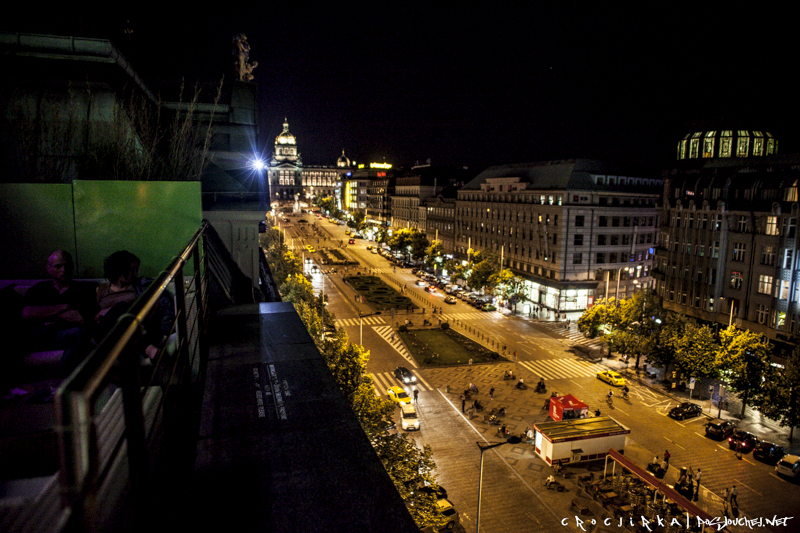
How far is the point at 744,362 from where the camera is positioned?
26.4 metres

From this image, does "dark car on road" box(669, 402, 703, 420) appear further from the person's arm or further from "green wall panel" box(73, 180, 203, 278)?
the person's arm

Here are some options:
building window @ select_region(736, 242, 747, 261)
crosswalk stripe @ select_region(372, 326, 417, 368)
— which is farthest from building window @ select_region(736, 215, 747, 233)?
crosswalk stripe @ select_region(372, 326, 417, 368)

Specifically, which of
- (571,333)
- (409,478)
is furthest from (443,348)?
(409,478)

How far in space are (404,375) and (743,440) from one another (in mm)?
17626

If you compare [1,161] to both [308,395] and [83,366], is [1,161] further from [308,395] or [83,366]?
[83,366]

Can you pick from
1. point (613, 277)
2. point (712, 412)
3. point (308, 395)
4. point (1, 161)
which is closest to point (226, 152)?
point (1, 161)

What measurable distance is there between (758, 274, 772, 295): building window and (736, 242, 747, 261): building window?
1910mm

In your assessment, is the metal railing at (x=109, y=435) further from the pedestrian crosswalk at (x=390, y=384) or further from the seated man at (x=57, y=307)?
the pedestrian crosswalk at (x=390, y=384)

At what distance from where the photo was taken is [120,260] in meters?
4.30

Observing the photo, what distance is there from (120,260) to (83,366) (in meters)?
3.61

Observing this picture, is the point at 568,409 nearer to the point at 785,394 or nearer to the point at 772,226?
the point at 785,394

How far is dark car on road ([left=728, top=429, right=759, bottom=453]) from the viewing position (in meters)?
23.4

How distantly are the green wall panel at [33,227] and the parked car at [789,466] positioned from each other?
26.5 metres

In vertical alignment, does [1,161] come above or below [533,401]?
above
